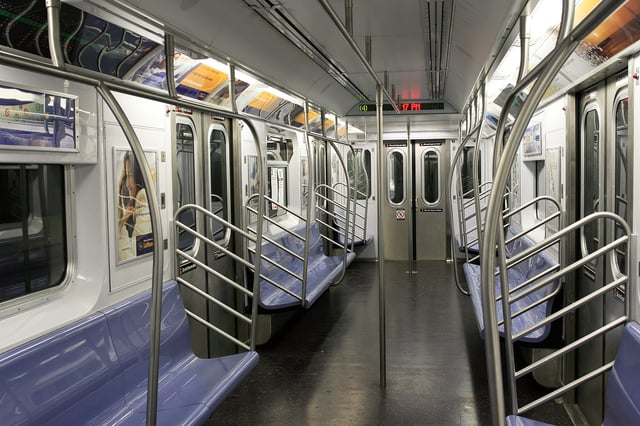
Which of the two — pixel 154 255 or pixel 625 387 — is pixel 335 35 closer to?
pixel 154 255

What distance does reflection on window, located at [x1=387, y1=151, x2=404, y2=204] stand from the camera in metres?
10.3

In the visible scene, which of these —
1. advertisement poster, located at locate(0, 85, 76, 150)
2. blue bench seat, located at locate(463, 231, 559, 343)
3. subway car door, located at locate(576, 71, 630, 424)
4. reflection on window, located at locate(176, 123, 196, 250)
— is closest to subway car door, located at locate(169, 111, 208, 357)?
reflection on window, located at locate(176, 123, 196, 250)

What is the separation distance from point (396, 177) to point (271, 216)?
4108 millimetres

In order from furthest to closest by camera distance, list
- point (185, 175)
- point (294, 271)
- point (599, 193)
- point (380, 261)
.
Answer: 1. point (294, 271)
2. point (185, 175)
3. point (380, 261)
4. point (599, 193)

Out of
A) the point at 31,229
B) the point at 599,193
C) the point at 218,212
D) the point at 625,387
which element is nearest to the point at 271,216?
the point at 218,212

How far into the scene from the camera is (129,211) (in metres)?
3.43

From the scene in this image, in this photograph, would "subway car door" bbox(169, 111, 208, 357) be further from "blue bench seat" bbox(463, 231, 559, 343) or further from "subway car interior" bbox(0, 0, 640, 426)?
"blue bench seat" bbox(463, 231, 559, 343)

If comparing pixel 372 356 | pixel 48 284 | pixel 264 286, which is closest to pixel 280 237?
pixel 264 286

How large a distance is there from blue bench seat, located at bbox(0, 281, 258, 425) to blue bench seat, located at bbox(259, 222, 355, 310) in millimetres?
1558

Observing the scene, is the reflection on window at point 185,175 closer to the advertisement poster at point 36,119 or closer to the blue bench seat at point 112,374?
the blue bench seat at point 112,374

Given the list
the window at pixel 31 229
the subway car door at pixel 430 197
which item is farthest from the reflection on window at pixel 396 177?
the window at pixel 31 229

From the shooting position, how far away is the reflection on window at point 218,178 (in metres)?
4.89

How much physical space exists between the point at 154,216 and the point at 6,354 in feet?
3.01

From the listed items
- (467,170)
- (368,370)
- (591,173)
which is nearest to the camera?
(591,173)
